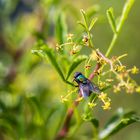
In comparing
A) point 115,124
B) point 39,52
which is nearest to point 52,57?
point 39,52

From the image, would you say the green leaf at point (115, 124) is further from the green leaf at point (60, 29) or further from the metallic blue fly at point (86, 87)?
the green leaf at point (60, 29)

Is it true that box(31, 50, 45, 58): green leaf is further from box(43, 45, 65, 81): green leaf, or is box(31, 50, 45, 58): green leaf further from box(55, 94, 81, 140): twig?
box(55, 94, 81, 140): twig

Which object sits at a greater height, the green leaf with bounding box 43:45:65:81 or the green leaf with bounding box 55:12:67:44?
the green leaf with bounding box 55:12:67:44

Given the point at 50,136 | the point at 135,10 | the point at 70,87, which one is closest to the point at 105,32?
the point at 135,10

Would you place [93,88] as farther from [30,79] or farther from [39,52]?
[30,79]

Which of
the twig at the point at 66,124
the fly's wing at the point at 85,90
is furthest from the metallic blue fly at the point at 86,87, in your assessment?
the twig at the point at 66,124

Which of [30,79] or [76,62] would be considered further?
[30,79]

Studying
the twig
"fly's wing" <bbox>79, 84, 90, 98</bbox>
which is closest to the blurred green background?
the twig

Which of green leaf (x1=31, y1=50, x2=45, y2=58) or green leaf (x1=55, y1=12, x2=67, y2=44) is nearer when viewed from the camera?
green leaf (x1=31, y1=50, x2=45, y2=58)
